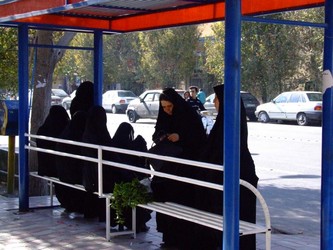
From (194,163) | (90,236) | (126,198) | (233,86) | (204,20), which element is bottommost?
(90,236)

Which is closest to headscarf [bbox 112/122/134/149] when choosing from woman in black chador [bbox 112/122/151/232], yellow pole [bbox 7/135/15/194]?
woman in black chador [bbox 112/122/151/232]

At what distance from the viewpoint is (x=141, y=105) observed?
28.5 meters

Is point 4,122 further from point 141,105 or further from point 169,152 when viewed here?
point 141,105

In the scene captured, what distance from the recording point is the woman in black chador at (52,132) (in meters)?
7.73

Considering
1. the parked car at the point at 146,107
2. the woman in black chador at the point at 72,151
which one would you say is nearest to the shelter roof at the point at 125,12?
the woman in black chador at the point at 72,151

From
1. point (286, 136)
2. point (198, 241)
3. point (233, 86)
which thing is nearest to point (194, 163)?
point (233, 86)

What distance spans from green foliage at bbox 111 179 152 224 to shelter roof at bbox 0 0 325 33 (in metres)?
1.87

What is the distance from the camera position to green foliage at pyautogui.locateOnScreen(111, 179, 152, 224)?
19.6 ft

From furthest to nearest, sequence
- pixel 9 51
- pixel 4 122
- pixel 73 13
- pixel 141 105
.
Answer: pixel 141 105, pixel 9 51, pixel 4 122, pixel 73 13

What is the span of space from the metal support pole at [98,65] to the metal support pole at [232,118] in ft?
13.0

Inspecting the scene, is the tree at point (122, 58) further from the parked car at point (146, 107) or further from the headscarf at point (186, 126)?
the headscarf at point (186, 126)

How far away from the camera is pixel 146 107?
→ 2819 centimetres

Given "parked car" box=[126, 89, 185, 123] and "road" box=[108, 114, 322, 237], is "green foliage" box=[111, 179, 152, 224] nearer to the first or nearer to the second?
"road" box=[108, 114, 322, 237]

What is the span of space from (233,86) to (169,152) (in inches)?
58.5
